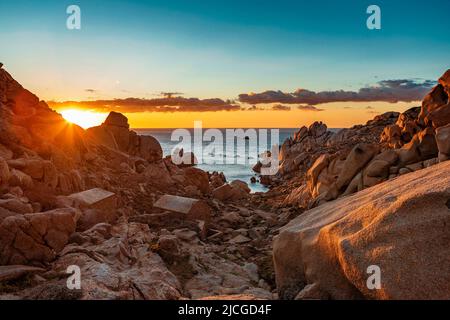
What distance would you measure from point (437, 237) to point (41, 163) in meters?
16.7

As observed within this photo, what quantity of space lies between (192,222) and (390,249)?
12.4 m

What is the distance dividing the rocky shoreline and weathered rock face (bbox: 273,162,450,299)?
29 mm

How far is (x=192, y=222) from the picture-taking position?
18.0m

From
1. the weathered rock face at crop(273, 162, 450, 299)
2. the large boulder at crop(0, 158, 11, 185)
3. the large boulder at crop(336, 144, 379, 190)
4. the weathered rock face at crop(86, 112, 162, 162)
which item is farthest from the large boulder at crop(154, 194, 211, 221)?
the weathered rock face at crop(86, 112, 162, 162)

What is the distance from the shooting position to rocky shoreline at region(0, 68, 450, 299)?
24.1ft

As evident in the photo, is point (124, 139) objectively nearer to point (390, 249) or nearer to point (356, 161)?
point (356, 161)

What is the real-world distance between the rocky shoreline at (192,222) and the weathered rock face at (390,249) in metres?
0.03

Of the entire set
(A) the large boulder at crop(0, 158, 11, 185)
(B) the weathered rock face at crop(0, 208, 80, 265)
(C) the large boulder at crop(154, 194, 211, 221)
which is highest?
(A) the large boulder at crop(0, 158, 11, 185)

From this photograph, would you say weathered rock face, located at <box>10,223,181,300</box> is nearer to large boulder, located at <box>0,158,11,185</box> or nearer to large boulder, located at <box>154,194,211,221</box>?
large boulder, located at <box>154,194,211,221</box>

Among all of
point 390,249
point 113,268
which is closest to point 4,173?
point 113,268

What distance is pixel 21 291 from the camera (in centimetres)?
821

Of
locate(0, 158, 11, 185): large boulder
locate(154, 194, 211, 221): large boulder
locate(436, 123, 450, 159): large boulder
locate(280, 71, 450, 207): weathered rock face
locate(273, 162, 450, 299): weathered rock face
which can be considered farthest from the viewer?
locate(154, 194, 211, 221): large boulder

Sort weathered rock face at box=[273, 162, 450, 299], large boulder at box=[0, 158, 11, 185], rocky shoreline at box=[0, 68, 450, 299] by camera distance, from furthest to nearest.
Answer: large boulder at box=[0, 158, 11, 185] → rocky shoreline at box=[0, 68, 450, 299] → weathered rock face at box=[273, 162, 450, 299]
